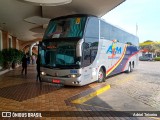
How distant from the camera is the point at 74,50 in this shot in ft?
28.3

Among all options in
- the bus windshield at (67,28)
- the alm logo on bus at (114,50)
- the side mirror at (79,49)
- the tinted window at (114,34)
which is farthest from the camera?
the alm logo on bus at (114,50)

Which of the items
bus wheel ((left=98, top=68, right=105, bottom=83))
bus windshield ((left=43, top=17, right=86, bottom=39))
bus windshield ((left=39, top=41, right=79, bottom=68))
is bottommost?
bus wheel ((left=98, top=68, right=105, bottom=83))

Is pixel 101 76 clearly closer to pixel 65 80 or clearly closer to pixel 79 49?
pixel 65 80

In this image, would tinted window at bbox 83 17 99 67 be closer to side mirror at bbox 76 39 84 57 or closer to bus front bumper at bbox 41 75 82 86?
side mirror at bbox 76 39 84 57

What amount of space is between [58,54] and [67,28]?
4.55ft

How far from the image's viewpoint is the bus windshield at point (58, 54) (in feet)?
28.5

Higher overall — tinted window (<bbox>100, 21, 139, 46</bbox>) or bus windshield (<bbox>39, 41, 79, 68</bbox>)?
tinted window (<bbox>100, 21, 139, 46</bbox>)

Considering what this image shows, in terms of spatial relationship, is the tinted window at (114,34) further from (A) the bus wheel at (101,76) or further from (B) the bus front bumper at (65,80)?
(B) the bus front bumper at (65,80)

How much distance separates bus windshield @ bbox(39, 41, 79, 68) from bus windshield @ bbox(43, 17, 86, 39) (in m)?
0.45

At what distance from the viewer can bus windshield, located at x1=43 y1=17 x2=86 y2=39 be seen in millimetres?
8938

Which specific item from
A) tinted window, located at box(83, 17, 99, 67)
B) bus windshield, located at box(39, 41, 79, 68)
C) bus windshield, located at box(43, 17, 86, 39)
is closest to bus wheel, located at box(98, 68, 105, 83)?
tinted window, located at box(83, 17, 99, 67)

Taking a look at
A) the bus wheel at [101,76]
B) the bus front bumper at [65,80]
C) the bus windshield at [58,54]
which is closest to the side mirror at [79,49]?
the bus windshield at [58,54]

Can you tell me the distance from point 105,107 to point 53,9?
812 centimetres

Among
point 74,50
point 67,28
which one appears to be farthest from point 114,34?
point 74,50
